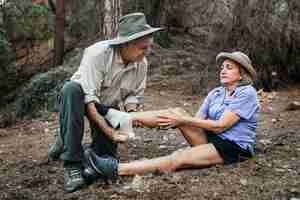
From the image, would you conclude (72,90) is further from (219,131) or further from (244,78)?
(244,78)

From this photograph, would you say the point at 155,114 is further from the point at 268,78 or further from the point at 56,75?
the point at 56,75

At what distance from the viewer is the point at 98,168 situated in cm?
376

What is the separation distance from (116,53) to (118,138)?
2.20ft

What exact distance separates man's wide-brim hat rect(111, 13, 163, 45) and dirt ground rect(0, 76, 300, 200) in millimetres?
1068

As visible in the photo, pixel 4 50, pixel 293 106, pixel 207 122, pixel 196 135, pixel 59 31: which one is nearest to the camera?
pixel 207 122

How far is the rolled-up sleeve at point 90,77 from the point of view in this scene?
3.70m

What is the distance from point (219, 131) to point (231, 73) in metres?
0.47

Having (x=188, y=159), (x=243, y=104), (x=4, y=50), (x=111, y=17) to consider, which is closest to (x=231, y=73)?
(x=243, y=104)

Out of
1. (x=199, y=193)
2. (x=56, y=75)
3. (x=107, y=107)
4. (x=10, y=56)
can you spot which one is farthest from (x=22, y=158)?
(x=10, y=56)

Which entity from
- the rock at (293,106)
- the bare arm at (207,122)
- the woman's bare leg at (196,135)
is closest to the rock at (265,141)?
the woman's bare leg at (196,135)

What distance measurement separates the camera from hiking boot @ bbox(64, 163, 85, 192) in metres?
3.69

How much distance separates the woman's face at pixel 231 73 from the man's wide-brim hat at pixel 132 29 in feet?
2.15

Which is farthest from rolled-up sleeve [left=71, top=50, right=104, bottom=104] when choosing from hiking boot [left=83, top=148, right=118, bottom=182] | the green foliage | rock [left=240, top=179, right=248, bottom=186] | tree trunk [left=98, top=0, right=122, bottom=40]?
the green foliage

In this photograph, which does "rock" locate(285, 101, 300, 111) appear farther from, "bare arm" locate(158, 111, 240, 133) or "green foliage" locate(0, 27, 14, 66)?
"green foliage" locate(0, 27, 14, 66)
